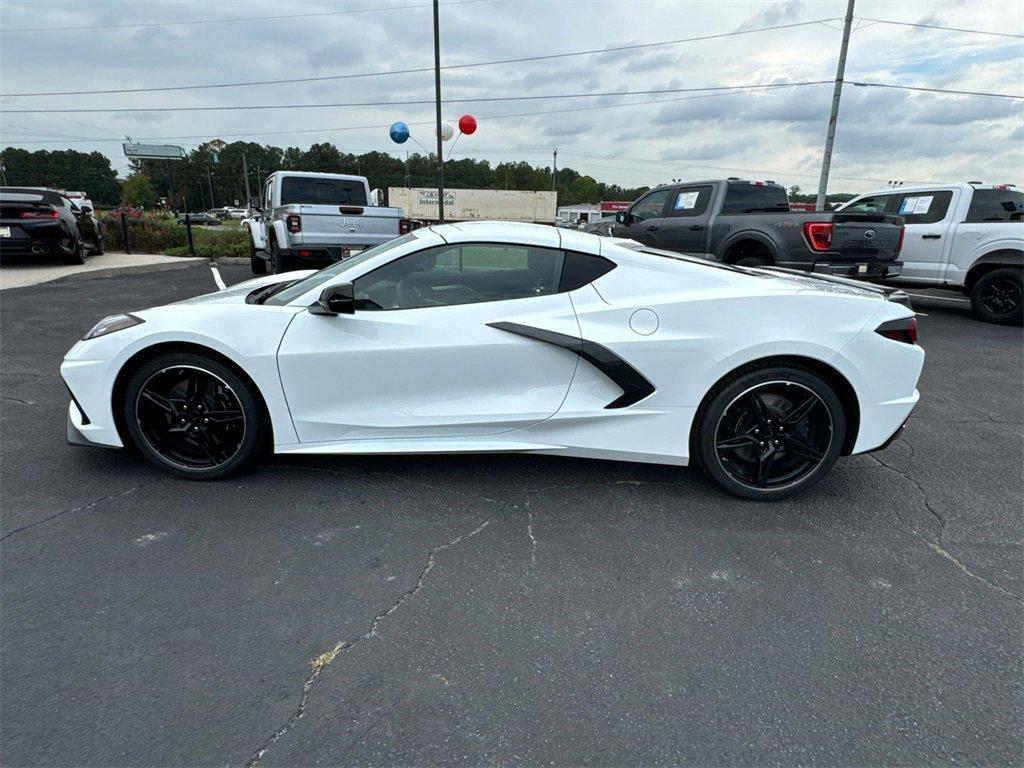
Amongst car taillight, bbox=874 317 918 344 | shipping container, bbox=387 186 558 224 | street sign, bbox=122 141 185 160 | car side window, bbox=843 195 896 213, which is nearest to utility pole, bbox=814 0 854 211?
car side window, bbox=843 195 896 213

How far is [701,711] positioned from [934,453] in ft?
9.90

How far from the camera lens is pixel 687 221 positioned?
8.89 metres

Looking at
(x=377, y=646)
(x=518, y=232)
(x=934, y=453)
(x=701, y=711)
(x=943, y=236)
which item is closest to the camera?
(x=701, y=711)

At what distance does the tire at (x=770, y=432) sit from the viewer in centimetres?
305

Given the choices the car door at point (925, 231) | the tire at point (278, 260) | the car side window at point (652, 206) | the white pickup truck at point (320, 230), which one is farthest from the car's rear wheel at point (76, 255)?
the car door at point (925, 231)

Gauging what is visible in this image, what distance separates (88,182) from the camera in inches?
4060

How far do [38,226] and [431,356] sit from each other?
12472 millimetres

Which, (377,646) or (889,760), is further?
(377,646)

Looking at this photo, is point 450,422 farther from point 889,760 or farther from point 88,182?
point 88,182

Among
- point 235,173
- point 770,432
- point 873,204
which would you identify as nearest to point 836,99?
point 873,204

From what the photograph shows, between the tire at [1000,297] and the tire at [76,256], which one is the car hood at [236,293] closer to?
the tire at [1000,297]

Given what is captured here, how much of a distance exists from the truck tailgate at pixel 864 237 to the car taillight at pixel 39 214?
13618mm

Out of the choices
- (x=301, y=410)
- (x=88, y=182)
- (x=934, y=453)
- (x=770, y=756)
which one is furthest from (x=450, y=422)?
(x=88, y=182)

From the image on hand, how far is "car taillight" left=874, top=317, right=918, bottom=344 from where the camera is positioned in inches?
119
